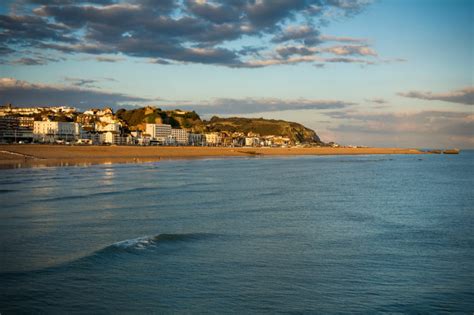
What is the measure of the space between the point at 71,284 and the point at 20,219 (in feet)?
24.5

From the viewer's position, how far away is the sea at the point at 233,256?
7.38 meters

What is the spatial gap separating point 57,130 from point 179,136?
52.3 metres

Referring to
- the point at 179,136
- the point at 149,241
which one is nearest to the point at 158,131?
the point at 179,136

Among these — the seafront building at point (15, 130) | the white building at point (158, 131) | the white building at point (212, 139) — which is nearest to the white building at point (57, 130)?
the seafront building at point (15, 130)

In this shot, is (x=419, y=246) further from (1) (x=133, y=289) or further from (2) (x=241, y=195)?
(2) (x=241, y=195)

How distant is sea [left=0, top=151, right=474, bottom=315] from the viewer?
7375 millimetres

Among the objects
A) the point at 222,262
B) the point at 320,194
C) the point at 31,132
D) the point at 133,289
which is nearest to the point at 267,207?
the point at 320,194

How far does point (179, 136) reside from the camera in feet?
569

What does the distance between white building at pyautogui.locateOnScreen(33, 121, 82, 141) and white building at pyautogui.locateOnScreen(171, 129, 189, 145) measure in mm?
41263

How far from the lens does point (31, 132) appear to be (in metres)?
125

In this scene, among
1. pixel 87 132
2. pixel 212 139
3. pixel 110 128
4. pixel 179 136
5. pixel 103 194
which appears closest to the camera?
pixel 103 194

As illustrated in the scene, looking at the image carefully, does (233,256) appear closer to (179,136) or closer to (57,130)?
(57,130)

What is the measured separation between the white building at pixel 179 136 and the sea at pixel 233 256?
151 metres

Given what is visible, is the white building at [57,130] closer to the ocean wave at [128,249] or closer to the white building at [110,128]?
the white building at [110,128]
